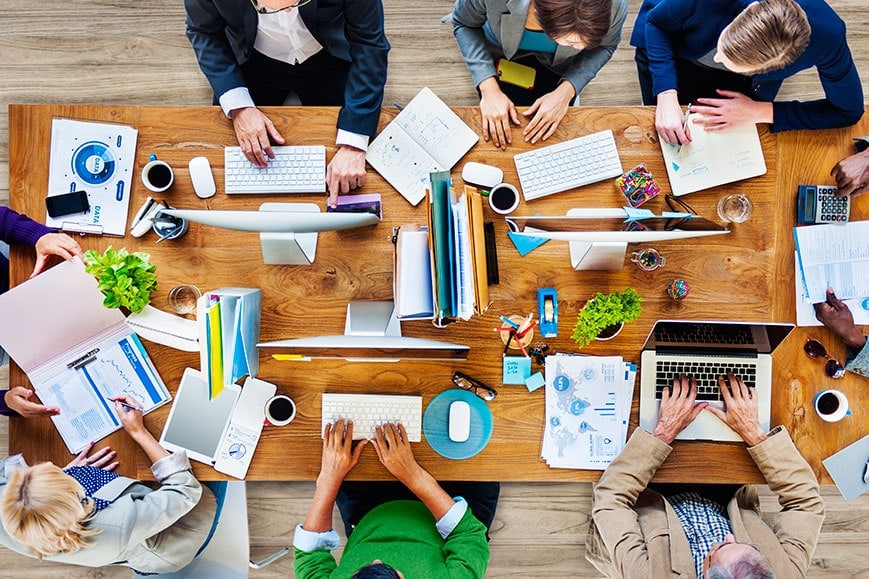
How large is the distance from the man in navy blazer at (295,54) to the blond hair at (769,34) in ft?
3.34

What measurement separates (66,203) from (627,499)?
73.2 inches

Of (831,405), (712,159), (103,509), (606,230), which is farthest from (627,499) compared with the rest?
(103,509)

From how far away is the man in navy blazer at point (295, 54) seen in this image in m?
1.77

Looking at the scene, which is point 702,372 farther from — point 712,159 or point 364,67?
point 364,67

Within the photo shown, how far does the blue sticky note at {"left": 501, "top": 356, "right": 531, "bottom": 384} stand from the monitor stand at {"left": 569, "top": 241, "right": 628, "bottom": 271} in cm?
32

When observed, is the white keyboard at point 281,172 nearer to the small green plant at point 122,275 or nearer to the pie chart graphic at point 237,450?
the small green plant at point 122,275

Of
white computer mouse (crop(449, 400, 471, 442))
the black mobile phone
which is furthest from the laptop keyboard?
the black mobile phone

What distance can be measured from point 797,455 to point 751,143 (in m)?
0.92

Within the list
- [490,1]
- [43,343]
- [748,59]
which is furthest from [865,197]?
[43,343]

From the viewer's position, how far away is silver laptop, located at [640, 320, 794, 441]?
1.74m

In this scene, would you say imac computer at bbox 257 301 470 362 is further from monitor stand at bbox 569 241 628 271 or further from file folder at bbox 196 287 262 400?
monitor stand at bbox 569 241 628 271

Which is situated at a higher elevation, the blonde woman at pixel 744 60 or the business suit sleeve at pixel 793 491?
the blonde woman at pixel 744 60

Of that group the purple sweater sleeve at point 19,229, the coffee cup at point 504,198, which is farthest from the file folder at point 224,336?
the coffee cup at point 504,198

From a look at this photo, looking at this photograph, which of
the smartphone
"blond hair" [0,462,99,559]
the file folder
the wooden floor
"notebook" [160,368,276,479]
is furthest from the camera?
the wooden floor
